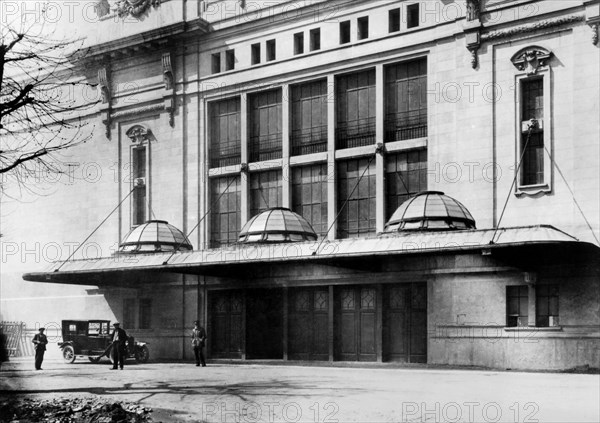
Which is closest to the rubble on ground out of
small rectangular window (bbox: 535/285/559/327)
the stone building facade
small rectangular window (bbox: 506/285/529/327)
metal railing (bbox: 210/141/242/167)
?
the stone building facade

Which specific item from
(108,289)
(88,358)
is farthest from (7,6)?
(108,289)

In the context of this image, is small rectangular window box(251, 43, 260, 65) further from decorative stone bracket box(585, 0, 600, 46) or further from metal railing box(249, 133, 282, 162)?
decorative stone bracket box(585, 0, 600, 46)

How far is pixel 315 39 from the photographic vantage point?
3259 cm

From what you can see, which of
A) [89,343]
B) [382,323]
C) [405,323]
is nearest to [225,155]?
[89,343]

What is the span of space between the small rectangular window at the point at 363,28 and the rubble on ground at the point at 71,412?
63.6 ft

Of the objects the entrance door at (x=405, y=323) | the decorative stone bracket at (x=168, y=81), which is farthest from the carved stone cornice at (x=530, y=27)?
the decorative stone bracket at (x=168, y=81)

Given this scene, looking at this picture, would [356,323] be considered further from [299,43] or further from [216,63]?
[216,63]

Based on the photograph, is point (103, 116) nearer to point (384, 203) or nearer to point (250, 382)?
point (384, 203)

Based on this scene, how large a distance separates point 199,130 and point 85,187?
5438 mm

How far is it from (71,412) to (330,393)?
594 centimetres

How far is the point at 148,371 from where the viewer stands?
25.9 m

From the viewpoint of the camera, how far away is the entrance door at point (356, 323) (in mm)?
31438

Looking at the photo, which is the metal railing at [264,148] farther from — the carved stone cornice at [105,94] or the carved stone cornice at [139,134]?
the carved stone cornice at [105,94]

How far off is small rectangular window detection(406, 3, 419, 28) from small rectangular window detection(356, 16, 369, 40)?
162cm
